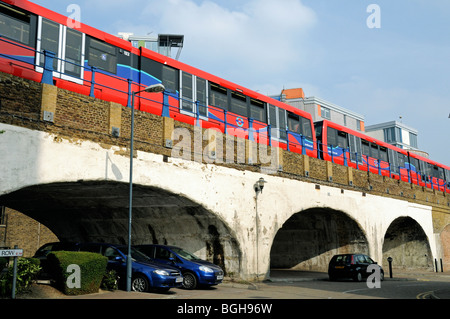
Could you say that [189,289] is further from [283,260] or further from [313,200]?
[283,260]

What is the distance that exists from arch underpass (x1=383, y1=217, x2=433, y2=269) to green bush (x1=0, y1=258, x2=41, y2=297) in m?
26.1

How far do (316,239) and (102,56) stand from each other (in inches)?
656

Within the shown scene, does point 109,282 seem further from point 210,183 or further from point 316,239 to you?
point 316,239

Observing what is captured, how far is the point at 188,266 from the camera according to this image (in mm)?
15172

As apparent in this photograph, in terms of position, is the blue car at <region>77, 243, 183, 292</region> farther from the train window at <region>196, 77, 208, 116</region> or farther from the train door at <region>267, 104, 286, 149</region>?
the train door at <region>267, 104, 286, 149</region>

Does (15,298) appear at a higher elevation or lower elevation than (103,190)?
lower

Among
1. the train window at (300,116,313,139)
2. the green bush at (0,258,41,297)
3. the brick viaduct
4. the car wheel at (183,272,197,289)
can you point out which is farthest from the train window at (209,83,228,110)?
the green bush at (0,258,41,297)

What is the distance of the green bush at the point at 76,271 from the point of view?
11875mm

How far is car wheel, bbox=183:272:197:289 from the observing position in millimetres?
14977

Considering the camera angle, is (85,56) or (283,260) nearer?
(85,56)

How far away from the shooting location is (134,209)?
1845 centimetres

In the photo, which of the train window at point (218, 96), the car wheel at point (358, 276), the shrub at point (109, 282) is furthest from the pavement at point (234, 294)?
the train window at point (218, 96)

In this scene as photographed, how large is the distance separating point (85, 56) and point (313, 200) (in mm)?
12553
